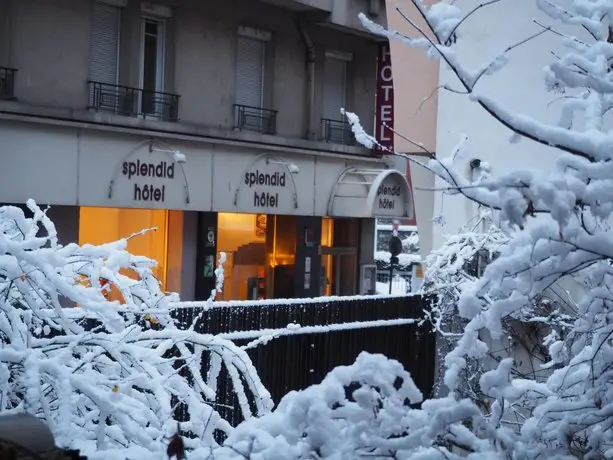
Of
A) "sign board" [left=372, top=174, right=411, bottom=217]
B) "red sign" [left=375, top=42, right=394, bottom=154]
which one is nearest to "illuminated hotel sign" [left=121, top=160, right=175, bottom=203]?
"sign board" [left=372, top=174, right=411, bottom=217]

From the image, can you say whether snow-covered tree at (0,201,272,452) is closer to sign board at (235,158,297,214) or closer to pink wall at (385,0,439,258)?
pink wall at (385,0,439,258)

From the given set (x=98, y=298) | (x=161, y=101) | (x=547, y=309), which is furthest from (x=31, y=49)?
(x=98, y=298)

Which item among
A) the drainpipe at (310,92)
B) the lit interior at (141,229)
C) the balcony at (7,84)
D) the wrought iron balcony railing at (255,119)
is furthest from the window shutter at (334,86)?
the balcony at (7,84)

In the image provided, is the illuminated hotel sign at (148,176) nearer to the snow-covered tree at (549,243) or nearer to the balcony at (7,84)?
the balcony at (7,84)

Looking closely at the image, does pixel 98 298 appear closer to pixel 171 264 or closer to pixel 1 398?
pixel 1 398

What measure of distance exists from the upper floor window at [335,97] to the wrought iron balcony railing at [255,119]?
1.79 meters

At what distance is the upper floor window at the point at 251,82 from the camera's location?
1862 centimetres

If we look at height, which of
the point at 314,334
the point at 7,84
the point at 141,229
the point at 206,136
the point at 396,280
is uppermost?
the point at 7,84

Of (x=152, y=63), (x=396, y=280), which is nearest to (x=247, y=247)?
(x=152, y=63)

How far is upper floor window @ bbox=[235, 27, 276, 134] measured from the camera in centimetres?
1862

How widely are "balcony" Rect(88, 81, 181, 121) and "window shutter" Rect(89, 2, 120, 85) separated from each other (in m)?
0.17

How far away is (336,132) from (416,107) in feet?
15.7

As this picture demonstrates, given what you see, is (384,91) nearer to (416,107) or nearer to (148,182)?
(416,107)

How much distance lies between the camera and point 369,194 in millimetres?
20906
